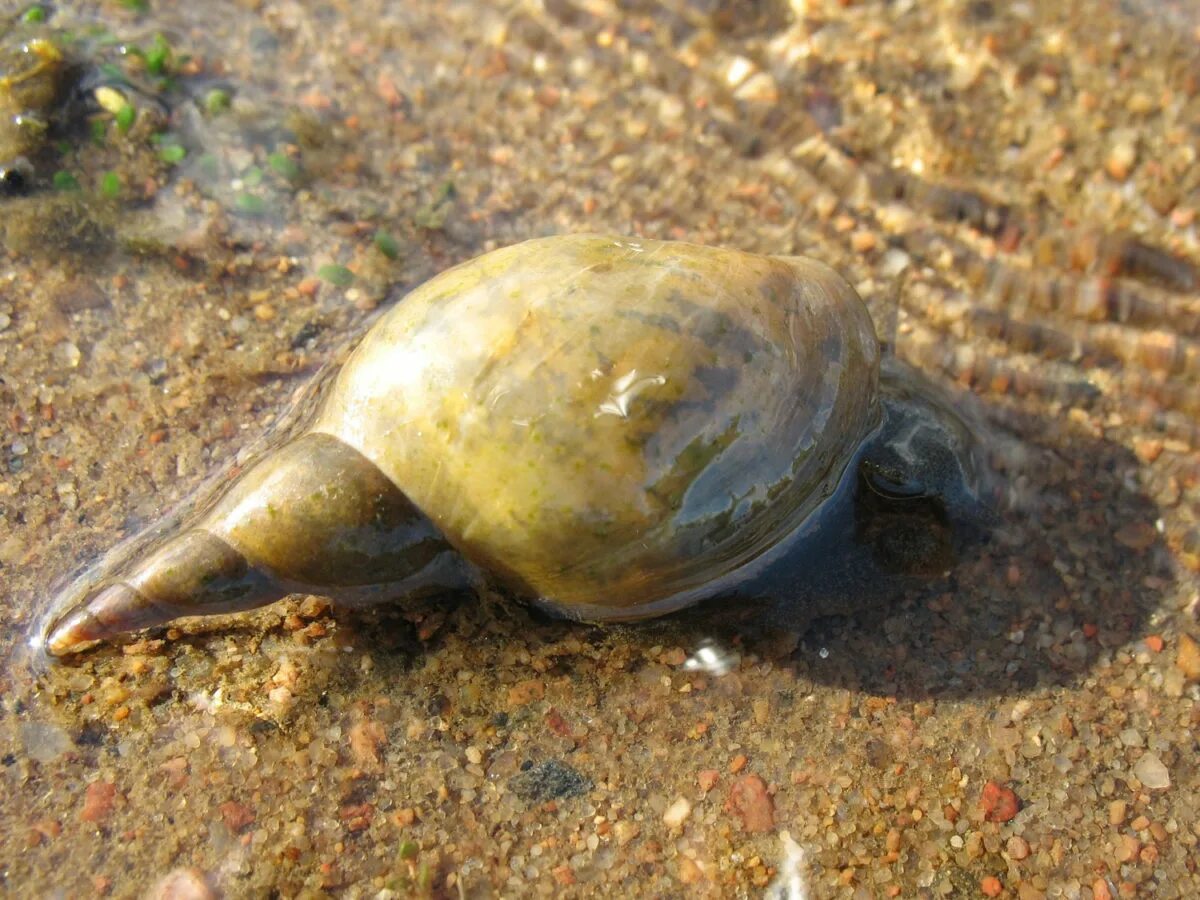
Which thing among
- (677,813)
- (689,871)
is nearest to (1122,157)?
(677,813)

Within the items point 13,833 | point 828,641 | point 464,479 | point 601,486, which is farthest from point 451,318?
point 13,833

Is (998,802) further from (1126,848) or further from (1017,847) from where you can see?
(1126,848)

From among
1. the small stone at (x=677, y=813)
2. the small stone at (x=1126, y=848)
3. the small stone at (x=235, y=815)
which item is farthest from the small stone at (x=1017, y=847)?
the small stone at (x=235, y=815)

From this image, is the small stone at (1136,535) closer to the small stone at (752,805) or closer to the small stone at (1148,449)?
the small stone at (1148,449)

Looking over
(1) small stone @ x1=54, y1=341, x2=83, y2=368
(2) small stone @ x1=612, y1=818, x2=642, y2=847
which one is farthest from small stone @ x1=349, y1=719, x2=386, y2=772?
(1) small stone @ x1=54, y1=341, x2=83, y2=368

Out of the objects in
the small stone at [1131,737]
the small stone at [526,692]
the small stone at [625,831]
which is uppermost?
the small stone at [526,692]

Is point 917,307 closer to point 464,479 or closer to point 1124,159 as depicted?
point 1124,159

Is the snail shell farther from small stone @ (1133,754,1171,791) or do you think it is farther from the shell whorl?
small stone @ (1133,754,1171,791)
